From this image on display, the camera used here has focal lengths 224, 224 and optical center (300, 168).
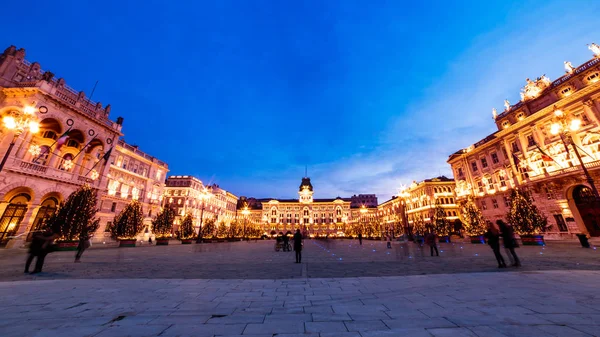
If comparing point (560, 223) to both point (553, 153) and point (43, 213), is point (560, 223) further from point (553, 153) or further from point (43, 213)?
point (43, 213)

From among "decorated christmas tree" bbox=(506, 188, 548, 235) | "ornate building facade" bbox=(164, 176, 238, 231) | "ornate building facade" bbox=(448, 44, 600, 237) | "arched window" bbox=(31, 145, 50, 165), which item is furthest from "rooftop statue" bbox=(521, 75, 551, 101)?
"ornate building facade" bbox=(164, 176, 238, 231)

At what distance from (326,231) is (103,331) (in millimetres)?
94594

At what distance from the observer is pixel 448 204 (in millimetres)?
56938

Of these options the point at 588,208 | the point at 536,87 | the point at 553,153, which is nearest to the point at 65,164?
the point at 553,153

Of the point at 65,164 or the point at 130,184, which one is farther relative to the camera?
the point at 130,184

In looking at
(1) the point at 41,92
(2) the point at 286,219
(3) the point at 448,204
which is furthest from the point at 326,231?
(1) the point at 41,92

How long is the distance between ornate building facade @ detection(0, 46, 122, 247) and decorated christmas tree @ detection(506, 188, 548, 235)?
41.1m

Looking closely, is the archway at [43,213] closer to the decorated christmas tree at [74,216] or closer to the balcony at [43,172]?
the balcony at [43,172]

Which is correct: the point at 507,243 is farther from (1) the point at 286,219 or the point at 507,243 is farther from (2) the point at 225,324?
(1) the point at 286,219

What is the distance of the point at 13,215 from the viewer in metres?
21.7

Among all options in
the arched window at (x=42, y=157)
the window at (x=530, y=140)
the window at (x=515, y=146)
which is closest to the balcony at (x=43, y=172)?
the arched window at (x=42, y=157)

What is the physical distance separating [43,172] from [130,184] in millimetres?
16392

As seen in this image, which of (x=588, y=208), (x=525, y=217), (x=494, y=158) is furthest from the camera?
(x=494, y=158)

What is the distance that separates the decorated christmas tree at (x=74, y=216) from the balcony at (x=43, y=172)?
17.5 feet
